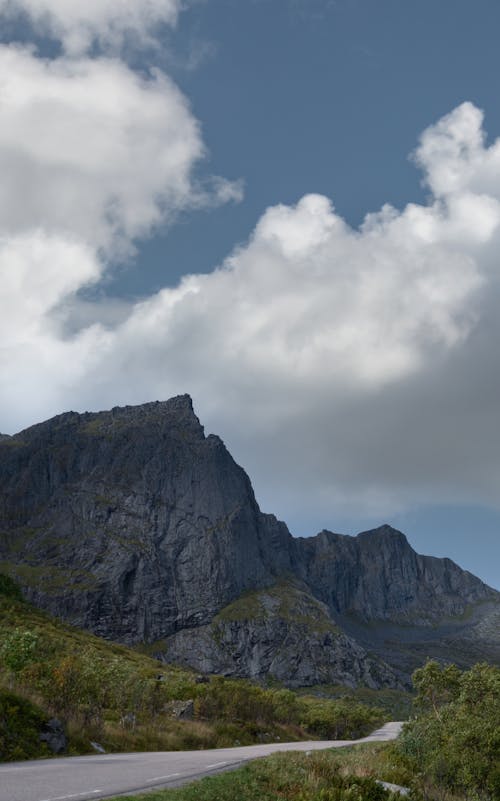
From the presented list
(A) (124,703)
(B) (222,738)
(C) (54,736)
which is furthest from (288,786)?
(B) (222,738)

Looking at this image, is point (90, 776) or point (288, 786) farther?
point (288, 786)

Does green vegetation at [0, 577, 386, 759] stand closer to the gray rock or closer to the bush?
the bush

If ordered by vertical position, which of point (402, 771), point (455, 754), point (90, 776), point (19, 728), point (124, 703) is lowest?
point (402, 771)

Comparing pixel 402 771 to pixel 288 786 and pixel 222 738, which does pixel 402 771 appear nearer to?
pixel 288 786

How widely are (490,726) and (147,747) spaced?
70.2 feet

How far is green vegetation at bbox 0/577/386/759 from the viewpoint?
1321 inches

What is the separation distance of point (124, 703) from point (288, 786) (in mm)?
32227

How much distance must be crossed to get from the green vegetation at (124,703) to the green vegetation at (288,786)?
9.19 metres

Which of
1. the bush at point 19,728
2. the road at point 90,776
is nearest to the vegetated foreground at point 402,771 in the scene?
the road at point 90,776

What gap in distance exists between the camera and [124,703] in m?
50.3

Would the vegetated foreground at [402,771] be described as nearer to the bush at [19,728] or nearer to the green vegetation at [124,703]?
the bush at [19,728]

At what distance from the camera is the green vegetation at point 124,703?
33562 mm

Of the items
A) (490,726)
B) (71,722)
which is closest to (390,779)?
(490,726)

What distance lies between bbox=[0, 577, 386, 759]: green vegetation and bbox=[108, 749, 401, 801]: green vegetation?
30.2 ft
